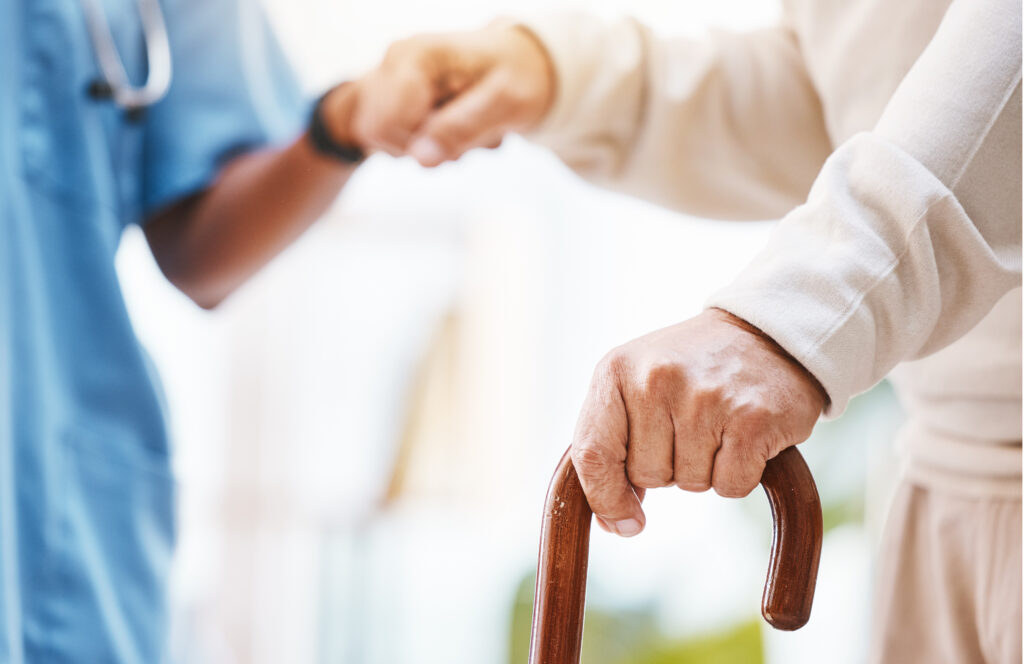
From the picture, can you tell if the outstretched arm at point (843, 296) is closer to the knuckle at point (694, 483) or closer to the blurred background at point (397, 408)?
the knuckle at point (694, 483)

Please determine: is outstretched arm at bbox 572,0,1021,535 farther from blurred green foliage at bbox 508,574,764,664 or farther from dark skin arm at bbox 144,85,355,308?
blurred green foliage at bbox 508,574,764,664

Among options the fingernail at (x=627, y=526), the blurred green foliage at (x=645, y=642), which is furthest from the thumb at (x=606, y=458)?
the blurred green foliage at (x=645, y=642)

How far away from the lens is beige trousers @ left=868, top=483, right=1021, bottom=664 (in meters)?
0.36

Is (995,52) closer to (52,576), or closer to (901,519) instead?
(901,519)

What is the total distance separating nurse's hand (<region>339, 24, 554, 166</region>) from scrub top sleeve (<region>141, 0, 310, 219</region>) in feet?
0.44

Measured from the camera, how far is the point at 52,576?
1.71 ft

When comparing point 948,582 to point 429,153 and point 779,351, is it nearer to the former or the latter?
point 779,351

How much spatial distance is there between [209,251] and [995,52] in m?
0.47

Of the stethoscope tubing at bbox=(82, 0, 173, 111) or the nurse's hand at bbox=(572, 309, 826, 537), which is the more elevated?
the stethoscope tubing at bbox=(82, 0, 173, 111)

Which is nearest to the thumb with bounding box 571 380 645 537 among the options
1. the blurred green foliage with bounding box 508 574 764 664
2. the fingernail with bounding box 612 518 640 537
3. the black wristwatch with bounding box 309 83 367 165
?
the fingernail with bounding box 612 518 640 537

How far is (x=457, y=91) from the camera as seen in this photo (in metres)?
0.51

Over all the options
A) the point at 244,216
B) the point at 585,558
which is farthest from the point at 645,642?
the point at 585,558

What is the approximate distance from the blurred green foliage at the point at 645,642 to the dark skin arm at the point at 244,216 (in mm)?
922

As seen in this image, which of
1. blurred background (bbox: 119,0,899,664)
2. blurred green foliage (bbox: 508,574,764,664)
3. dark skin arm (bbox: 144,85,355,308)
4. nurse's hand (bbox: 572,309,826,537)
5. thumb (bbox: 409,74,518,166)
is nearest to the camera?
nurse's hand (bbox: 572,309,826,537)
